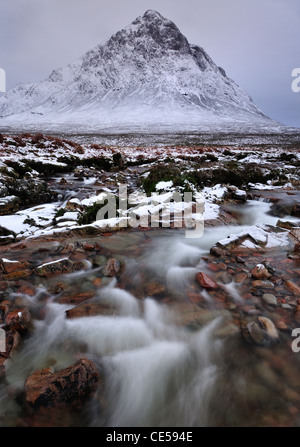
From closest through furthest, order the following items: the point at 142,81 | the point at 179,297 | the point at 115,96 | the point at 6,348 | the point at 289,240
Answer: the point at 6,348, the point at 179,297, the point at 289,240, the point at 115,96, the point at 142,81

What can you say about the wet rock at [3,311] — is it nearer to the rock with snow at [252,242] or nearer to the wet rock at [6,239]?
the wet rock at [6,239]

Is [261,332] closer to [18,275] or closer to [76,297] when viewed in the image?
[76,297]

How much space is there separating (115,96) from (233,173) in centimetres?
14815

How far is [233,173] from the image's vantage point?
1132 centimetres

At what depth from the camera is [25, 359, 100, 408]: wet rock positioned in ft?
7.42

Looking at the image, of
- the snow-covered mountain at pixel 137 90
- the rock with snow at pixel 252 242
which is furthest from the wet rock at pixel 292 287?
the snow-covered mountain at pixel 137 90

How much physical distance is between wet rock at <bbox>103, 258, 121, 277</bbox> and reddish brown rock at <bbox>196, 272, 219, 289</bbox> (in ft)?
4.84

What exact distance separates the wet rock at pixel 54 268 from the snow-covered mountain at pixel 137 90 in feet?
332

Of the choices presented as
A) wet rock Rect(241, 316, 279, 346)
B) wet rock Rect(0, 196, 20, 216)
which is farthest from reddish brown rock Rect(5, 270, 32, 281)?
wet rock Rect(0, 196, 20, 216)

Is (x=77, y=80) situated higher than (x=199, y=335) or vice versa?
(x=77, y=80)

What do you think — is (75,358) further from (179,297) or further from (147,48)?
(147,48)
